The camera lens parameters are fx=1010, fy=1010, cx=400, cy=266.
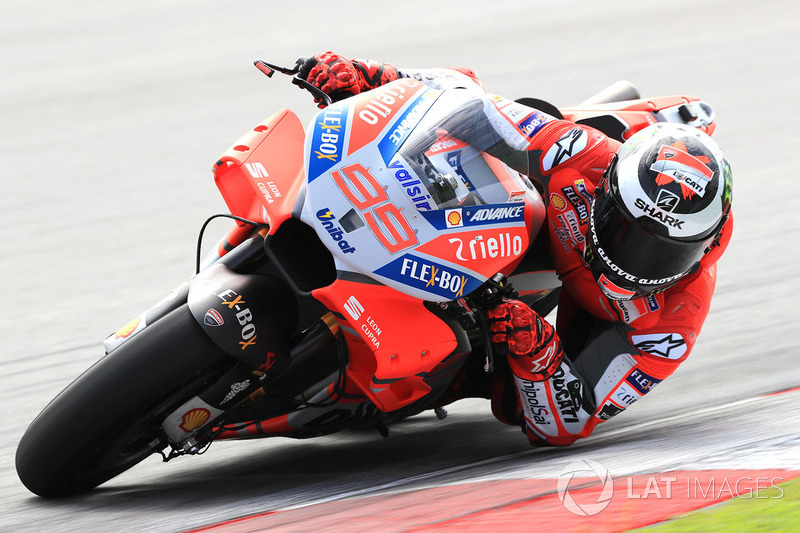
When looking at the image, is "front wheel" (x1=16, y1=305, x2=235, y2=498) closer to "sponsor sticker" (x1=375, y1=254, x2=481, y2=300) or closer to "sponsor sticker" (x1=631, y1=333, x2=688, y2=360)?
"sponsor sticker" (x1=375, y1=254, x2=481, y2=300)

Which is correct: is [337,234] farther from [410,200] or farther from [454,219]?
[454,219]

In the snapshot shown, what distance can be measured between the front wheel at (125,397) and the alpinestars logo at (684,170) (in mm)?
1589

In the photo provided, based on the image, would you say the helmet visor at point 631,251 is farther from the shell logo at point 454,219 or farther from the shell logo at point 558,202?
the shell logo at point 454,219

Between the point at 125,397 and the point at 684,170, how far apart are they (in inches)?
78.2

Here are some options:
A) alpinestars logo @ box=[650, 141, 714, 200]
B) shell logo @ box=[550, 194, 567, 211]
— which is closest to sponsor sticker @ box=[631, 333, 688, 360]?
shell logo @ box=[550, 194, 567, 211]

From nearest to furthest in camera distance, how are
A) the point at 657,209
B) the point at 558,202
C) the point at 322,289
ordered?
the point at 322,289
the point at 657,209
the point at 558,202

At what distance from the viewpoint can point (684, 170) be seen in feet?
11.3

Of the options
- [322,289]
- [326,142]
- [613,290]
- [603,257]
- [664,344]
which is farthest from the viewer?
[664,344]

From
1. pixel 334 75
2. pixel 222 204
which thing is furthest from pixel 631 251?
pixel 222 204

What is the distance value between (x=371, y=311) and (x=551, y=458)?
112 centimetres

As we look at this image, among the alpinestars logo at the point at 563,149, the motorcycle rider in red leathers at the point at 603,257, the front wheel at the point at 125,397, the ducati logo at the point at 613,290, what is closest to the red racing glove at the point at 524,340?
the motorcycle rider in red leathers at the point at 603,257

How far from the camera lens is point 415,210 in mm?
3182

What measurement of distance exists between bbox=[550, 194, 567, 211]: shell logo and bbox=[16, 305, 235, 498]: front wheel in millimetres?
1377

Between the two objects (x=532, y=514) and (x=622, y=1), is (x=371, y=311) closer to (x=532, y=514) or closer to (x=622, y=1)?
(x=532, y=514)
